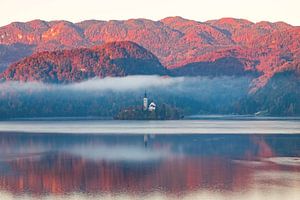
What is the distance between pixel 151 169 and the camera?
77375 mm

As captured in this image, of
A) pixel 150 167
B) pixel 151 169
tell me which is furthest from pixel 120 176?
pixel 150 167

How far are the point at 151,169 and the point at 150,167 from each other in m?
2.00

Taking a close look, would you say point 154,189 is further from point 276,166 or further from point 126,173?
point 276,166

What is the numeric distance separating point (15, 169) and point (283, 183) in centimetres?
3009

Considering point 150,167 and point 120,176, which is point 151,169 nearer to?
point 150,167

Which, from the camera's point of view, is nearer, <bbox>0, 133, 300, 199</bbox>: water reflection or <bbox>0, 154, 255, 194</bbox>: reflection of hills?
<bbox>0, 133, 300, 199</bbox>: water reflection

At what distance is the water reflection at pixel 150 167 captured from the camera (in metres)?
63.3

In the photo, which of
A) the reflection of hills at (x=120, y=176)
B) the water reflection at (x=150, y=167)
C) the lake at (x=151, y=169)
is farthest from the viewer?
the reflection of hills at (x=120, y=176)

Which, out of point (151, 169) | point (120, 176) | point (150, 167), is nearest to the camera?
point (120, 176)

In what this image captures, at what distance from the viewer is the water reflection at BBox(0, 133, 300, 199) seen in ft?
208

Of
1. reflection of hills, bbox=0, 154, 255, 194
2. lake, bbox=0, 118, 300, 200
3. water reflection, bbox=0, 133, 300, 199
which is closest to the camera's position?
lake, bbox=0, 118, 300, 200

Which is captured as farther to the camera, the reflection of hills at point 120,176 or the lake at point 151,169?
the reflection of hills at point 120,176

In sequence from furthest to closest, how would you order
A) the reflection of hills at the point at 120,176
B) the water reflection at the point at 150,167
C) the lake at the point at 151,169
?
1. the reflection of hills at the point at 120,176
2. the water reflection at the point at 150,167
3. the lake at the point at 151,169

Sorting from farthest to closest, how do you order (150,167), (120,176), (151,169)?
(150,167)
(151,169)
(120,176)
